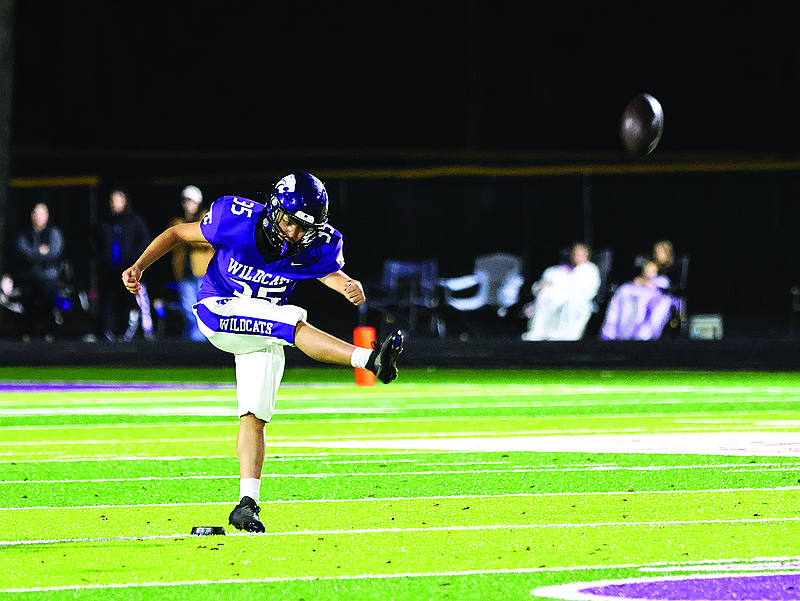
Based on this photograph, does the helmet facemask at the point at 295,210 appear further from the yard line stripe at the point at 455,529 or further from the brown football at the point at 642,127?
the brown football at the point at 642,127

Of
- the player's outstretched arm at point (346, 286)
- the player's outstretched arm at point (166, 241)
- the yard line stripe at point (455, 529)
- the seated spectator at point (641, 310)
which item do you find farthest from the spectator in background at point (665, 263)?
the player's outstretched arm at point (166, 241)

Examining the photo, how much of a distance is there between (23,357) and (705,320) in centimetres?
940

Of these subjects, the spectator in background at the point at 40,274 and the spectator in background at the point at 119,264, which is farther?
the spectator in background at the point at 40,274

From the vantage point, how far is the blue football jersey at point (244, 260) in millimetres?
7188

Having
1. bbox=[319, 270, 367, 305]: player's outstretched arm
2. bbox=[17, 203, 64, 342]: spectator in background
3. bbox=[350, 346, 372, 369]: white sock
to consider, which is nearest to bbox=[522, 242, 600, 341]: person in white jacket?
bbox=[17, 203, 64, 342]: spectator in background

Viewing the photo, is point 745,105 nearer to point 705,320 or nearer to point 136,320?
point 705,320

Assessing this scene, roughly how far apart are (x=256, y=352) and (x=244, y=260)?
1.38ft

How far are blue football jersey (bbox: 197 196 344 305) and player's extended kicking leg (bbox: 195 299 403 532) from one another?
0.11 meters

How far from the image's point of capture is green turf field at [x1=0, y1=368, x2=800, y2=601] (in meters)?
5.99

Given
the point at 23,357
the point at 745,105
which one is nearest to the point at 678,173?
the point at 745,105

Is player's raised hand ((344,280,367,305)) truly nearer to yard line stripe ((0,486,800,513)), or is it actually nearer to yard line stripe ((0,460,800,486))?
yard line stripe ((0,486,800,513))

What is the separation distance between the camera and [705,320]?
2231 centimetres

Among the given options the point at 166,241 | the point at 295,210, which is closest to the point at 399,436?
the point at 166,241

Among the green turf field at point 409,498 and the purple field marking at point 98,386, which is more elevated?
the green turf field at point 409,498
